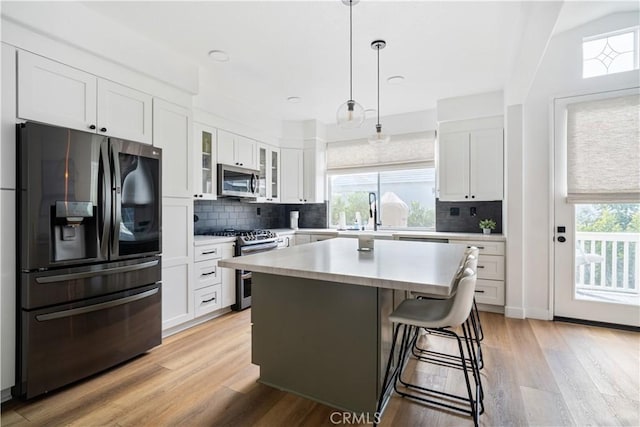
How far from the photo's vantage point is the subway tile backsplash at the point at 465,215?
4.10 metres

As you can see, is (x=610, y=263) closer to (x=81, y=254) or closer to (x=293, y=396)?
(x=293, y=396)

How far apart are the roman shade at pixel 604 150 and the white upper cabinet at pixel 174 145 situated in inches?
151

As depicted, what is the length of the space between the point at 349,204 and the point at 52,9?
405 cm

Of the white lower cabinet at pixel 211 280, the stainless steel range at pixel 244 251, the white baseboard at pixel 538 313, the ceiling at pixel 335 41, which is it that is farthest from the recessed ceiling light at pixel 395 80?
the white baseboard at pixel 538 313

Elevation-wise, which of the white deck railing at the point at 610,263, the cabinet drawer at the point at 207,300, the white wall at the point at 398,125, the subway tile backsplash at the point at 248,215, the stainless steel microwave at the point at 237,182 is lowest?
the cabinet drawer at the point at 207,300

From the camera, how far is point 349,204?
5215mm

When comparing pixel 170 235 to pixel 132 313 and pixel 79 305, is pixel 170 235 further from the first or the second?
pixel 79 305

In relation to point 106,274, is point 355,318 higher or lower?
lower

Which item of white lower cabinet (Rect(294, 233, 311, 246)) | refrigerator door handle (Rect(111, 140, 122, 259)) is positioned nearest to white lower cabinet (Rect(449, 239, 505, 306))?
white lower cabinet (Rect(294, 233, 311, 246))

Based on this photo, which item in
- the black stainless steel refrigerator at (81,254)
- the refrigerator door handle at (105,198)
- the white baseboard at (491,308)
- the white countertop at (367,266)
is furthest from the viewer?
the white baseboard at (491,308)

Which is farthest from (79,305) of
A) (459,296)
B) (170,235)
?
(459,296)

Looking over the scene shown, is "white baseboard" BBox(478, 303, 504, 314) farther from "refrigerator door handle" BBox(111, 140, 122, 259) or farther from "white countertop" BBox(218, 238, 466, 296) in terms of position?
"refrigerator door handle" BBox(111, 140, 122, 259)

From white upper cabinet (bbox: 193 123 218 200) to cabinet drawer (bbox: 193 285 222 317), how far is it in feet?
3.30

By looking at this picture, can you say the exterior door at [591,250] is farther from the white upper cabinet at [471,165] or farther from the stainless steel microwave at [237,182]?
the stainless steel microwave at [237,182]
